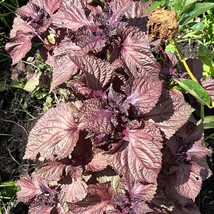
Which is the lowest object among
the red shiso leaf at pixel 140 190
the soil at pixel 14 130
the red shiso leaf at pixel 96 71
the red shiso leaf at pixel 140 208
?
the soil at pixel 14 130

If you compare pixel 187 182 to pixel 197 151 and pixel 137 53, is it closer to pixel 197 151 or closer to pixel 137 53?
pixel 197 151

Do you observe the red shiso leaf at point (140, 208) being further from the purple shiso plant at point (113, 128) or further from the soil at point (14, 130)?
the soil at point (14, 130)

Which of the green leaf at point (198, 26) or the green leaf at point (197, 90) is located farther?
the green leaf at point (198, 26)

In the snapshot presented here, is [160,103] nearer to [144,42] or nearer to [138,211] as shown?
[144,42]

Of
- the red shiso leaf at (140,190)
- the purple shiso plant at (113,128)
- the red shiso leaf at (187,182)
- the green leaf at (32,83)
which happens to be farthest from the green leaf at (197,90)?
the green leaf at (32,83)

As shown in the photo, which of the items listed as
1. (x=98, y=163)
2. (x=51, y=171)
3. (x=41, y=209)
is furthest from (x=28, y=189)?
(x=98, y=163)

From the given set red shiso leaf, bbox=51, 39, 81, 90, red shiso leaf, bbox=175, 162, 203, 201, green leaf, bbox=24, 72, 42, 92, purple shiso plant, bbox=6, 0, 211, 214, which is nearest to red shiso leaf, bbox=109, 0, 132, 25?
purple shiso plant, bbox=6, 0, 211, 214
